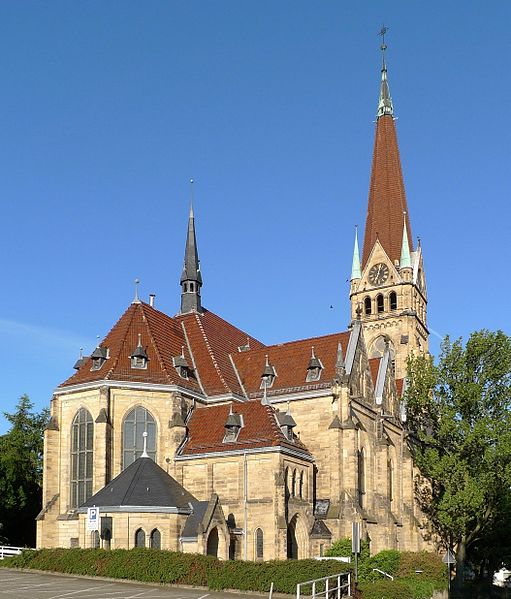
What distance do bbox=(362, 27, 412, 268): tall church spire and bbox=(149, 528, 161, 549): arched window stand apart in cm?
4829

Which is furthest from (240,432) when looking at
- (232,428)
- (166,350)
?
(166,350)

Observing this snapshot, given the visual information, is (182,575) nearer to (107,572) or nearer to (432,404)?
(107,572)

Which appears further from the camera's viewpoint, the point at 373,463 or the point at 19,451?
the point at 19,451

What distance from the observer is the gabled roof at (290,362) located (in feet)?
179

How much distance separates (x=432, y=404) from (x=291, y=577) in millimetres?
21949

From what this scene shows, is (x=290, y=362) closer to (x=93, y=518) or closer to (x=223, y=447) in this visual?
(x=223, y=447)

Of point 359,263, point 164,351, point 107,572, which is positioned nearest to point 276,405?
point 164,351

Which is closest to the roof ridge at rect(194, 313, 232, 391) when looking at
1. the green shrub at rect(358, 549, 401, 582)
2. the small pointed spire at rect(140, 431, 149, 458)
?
the small pointed spire at rect(140, 431, 149, 458)

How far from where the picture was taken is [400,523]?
5684 cm

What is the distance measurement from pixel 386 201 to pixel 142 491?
51900 mm

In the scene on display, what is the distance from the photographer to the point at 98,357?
2044 inches

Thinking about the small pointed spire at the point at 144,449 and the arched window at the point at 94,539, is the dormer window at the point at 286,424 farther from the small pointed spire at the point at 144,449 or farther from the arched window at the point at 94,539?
the arched window at the point at 94,539

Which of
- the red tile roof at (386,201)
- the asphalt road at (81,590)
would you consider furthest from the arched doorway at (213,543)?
the red tile roof at (386,201)

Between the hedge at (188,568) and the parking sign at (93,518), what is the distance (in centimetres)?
234
